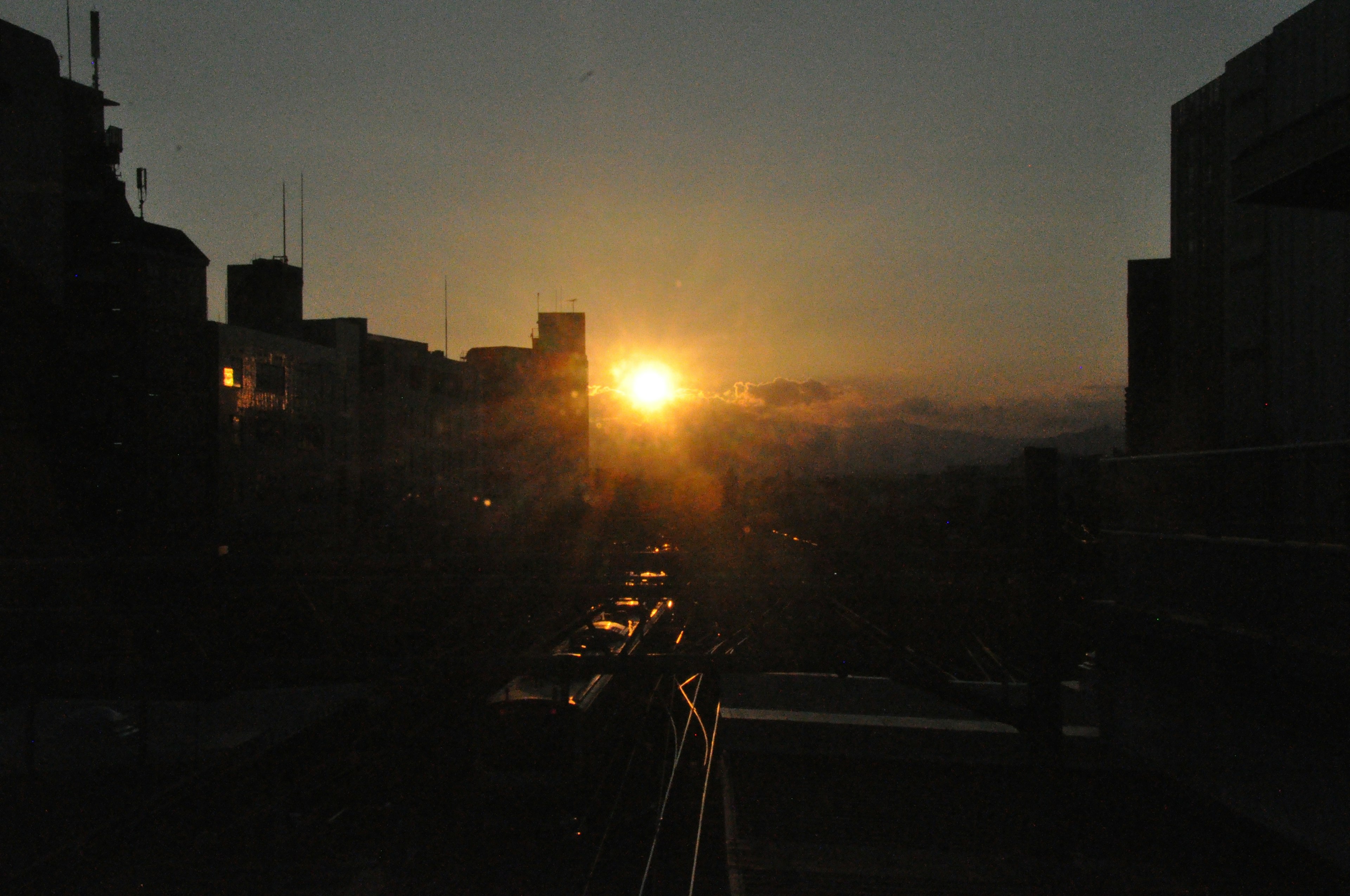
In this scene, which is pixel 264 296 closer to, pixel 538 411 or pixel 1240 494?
pixel 1240 494

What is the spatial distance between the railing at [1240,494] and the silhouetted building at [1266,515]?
12 millimetres

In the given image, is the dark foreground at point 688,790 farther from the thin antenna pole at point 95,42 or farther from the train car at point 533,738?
the thin antenna pole at point 95,42

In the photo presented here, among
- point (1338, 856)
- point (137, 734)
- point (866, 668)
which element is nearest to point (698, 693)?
point (137, 734)

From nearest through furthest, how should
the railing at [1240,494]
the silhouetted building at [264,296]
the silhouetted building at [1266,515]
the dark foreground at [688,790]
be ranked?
the silhouetted building at [1266,515] → the railing at [1240,494] → the dark foreground at [688,790] → the silhouetted building at [264,296]

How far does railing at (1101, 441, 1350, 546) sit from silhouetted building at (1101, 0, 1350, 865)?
0.01m

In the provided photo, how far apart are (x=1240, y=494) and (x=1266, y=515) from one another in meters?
0.46

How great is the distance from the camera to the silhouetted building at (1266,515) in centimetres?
398

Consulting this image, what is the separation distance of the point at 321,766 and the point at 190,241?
2278 centimetres

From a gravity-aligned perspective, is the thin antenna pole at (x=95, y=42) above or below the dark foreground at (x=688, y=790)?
above

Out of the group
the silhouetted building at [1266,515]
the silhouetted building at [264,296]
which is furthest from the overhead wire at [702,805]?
the silhouetted building at [264,296]

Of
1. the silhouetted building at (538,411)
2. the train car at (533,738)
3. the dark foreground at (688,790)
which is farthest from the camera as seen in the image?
the silhouetted building at (538,411)

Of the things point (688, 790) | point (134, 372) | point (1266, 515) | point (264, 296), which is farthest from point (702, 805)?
point (264, 296)

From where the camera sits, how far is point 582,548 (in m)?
30.0

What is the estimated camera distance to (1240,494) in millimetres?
4766
